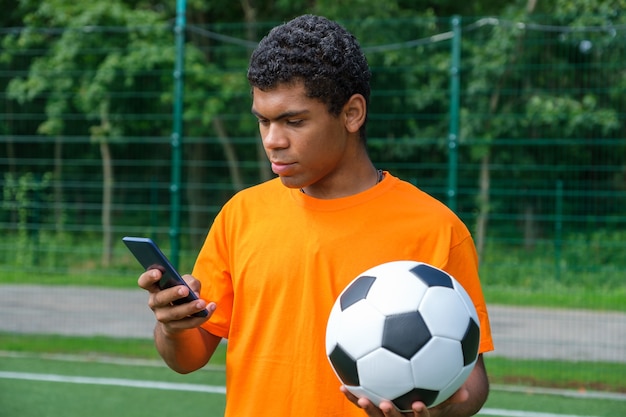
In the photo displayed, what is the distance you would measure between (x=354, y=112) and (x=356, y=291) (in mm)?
453

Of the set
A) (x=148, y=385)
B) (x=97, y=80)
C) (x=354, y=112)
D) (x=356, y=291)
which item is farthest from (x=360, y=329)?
(x=97, y=80)

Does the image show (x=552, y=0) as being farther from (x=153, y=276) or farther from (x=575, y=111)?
(x=153, y=276)

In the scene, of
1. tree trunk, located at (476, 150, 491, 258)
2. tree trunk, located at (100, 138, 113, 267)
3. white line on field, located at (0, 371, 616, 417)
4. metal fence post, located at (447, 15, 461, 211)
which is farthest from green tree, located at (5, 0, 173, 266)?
tree trunk, located at (476, 150, 491, 258)

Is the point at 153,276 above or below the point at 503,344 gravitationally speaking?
above

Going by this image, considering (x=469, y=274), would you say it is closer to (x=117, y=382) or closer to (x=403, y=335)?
(x=403, y=335)

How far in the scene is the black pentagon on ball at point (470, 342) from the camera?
1.96m

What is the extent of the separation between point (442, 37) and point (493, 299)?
2.13 m

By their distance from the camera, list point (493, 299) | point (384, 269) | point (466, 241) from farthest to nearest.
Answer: point (493, 299)
point (466, 241)
point (384, 269)

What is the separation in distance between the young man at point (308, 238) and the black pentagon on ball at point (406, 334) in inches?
7.6

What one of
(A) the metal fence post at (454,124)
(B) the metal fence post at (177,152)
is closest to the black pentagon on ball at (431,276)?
(A) the metal fence post at (454,124)

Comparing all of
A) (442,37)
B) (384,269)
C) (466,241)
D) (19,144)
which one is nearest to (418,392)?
(384,269)

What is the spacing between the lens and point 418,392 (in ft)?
6.16

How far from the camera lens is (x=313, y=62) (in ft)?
6.92

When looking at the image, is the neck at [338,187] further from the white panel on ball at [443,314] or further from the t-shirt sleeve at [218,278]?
the white panel on ball at [443,314]
